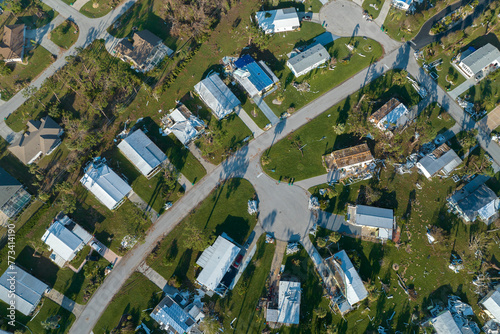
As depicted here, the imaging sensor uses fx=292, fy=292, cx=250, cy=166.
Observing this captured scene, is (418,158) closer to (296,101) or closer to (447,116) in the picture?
(447,116)

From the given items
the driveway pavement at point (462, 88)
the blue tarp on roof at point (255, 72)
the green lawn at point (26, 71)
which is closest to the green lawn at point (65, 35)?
the green lawn at point (26, 71)

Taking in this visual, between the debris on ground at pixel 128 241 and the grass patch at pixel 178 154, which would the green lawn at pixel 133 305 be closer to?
the debris on ground at pixel 128 241

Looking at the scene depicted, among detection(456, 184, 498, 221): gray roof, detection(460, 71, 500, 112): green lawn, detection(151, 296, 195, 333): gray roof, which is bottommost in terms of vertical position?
detection(456, 184, 498, 221): gray roof

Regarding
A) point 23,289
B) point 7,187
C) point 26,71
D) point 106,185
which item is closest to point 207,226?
point 106,185

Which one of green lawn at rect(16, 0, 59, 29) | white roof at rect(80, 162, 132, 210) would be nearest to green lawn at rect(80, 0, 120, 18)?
green lawn at rect(16, 0, 59, 29)

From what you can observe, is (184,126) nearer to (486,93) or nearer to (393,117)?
(393,117)

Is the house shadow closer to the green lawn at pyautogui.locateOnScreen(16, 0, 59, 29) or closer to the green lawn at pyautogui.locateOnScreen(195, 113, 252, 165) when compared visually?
the green lawn at pyautogui.locateOnScreen(195, 113, 252, 165)
